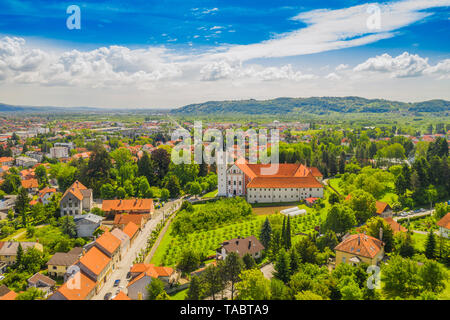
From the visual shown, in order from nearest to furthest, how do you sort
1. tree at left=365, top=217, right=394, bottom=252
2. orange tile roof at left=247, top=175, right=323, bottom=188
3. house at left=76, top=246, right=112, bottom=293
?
house at left=76, top=246, right=112, bottom=293, tree at left=365, top=217, right=394, bottom=252, orange tile roof at left=247, top=175, right=323, bottom=188

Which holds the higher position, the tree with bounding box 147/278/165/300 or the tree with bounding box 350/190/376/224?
the tree with bounding box 350/190/376/224

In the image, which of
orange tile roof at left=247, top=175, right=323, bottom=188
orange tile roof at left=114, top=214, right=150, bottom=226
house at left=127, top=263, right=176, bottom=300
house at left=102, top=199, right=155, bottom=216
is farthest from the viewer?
orange tile roof at left=247, top=175, right=323, bottom=188

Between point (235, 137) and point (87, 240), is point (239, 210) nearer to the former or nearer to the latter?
point (87, 240)

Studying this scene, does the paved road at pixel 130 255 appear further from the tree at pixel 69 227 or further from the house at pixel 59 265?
the tree at pixel 69 227

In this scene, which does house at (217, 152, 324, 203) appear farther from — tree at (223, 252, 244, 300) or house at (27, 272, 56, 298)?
house at (27, 272, 56, 298)

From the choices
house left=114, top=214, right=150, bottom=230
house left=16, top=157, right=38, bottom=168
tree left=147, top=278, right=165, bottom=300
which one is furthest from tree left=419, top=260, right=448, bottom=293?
house left=16, top=157, right=38, bottom=168
